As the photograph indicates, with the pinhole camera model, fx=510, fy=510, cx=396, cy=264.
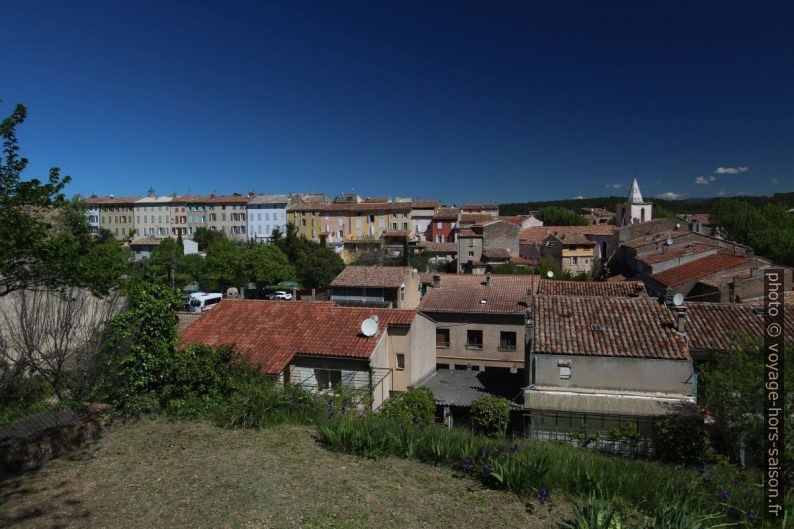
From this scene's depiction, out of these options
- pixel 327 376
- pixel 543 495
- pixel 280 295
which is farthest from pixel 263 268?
pixel 543 495

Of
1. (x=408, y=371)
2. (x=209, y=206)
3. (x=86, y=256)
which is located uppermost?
(x=209, y=206)

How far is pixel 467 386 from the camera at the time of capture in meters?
21.0

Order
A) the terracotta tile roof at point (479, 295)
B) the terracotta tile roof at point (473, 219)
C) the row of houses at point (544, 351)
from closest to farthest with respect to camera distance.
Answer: the row of houses at point (544, 351)
the terracotta tile roof at point (479, 295)
the terracotta tile roof at point (473, 219)

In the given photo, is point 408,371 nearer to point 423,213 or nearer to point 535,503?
point 535,503

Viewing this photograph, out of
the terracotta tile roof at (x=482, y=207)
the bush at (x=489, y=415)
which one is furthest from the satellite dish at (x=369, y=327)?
the terracotta tile roof at (x=482, y=207)

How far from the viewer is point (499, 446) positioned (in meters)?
7.28

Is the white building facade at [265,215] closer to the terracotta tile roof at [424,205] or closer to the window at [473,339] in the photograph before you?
the terracotta tile roof at [424,205]

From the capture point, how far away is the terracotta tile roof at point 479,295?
2711 cm

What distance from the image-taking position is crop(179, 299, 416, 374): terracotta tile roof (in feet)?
56.1

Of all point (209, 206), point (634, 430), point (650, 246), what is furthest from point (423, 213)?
point (634, 430)

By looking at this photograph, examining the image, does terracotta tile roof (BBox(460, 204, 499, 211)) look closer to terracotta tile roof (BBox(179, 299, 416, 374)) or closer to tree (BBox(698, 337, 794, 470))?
terracotta tile roof (BBox(179, 299, 416, 374))

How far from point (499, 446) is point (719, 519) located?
8.78ft

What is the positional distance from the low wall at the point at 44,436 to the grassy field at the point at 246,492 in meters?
0.26

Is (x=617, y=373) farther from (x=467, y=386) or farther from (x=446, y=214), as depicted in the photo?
(x=446, y=214)
